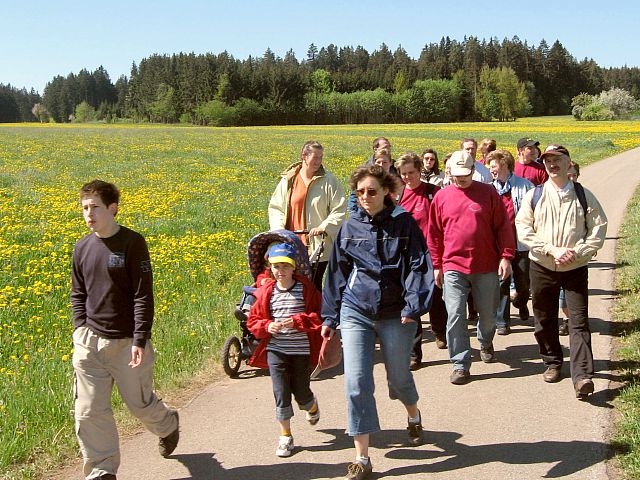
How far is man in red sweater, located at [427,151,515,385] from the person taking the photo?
20.6 ft

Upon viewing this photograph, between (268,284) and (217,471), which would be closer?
(217,471)

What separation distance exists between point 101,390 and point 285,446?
1.29 meters

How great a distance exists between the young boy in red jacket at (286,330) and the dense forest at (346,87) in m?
104

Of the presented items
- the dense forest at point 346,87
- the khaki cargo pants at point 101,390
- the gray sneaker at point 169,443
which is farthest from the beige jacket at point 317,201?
the dense forest at point 346,87

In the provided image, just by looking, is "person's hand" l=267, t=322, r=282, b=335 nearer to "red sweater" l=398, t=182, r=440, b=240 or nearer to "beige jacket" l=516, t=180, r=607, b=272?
"beige jacket" l=516, t=180, r=607, b=272

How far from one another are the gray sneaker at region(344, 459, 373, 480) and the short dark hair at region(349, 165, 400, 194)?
1733 millimetres

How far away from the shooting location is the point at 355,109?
4535 inches

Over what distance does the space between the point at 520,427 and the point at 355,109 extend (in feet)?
369

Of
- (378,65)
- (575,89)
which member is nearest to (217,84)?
(378,65)

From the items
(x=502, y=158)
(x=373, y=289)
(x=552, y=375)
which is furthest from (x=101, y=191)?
(x=502, y=158)

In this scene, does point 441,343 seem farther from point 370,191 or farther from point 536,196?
point 370,191

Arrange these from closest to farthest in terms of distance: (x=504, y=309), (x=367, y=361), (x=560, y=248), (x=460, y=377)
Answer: (x=367, y=361)
(x=560, y=248)
(x=460, y=377)
(x=504, y=309)

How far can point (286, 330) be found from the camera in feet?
16.0

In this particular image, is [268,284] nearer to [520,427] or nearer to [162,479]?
[162,479]
